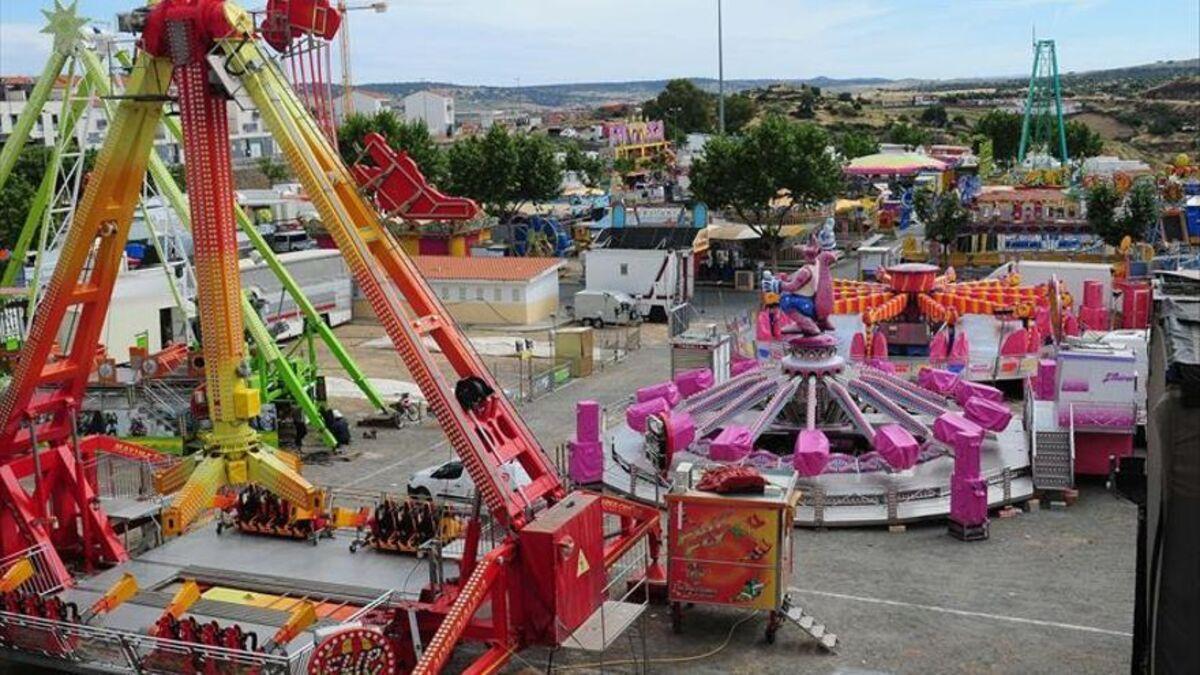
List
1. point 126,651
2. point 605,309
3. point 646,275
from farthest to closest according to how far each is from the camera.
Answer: point 646,275 → point 605,309 → point 126,651

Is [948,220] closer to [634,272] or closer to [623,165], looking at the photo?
[634,272]

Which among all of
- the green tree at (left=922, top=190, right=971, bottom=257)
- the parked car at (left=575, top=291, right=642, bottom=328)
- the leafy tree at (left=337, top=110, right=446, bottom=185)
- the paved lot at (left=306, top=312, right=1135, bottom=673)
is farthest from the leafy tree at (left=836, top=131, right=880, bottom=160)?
the paved lot at (left=306, top=312, right=1135, bottom=673)

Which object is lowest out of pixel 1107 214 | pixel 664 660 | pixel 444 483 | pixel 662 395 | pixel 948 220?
pixel 664 660

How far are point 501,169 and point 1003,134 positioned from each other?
210 feet

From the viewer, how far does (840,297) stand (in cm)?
3766

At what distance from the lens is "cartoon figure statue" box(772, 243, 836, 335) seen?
2555cm

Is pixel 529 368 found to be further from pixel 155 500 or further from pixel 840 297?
pixel 155 500

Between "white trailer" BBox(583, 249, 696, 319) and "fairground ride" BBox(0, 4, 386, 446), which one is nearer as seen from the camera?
"fairground ride" BBox(0, 4, 386, 446)

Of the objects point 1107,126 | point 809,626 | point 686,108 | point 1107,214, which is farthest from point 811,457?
point 1107,126

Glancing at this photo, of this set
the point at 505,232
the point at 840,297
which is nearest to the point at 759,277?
the point at 505,232

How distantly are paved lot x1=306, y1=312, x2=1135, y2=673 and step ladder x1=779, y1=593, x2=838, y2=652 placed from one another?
183mm

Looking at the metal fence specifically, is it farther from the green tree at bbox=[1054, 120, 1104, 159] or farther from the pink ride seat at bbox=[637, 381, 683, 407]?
the green tree at bbox=[1054, 120, 1104, 159]

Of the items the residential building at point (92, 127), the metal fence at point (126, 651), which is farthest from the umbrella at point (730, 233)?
the metal fence at point (126, 651)

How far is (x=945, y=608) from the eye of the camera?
766 inches
